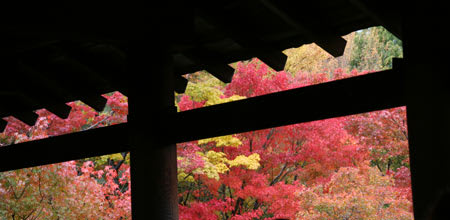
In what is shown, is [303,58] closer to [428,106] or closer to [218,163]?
[218,163]

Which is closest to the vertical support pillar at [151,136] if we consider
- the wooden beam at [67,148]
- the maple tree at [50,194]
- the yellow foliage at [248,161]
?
the wooden beam at [67,148]

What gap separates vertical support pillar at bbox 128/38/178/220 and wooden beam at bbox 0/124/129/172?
0.19 m

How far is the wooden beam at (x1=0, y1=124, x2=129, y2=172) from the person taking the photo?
2707 millimetres

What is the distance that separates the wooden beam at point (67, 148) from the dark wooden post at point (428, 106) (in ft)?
5.07

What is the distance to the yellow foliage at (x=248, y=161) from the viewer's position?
8.83 meters

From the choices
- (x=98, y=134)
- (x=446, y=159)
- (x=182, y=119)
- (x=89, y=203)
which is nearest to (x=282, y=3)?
(x=182, y=119)

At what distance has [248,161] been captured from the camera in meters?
8.88

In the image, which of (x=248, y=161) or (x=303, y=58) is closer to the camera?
(x=248, y=161)

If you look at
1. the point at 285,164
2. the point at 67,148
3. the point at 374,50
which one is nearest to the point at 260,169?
the point at 285,164

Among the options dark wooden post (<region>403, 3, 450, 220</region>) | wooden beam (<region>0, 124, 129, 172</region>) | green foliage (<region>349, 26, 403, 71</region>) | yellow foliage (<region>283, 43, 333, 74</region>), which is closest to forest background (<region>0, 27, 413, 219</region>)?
yellow foliage (<region>283, 43, 333, 74</region>)

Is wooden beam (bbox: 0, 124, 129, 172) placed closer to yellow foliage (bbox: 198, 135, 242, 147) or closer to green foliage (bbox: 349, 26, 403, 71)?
yellow foliage (bbox: 198, 135, 242, 147)

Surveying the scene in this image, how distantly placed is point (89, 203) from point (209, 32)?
205 inches

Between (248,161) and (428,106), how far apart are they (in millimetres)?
7294

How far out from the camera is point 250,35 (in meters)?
2.65
